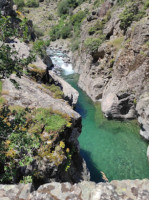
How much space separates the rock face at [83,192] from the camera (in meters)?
3.39

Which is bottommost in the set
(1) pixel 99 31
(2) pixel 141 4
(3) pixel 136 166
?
(3) pixel 136 166

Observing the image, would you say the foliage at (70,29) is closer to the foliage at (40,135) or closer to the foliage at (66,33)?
the foliage at (66,33)

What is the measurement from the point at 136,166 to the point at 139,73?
31.8 feet

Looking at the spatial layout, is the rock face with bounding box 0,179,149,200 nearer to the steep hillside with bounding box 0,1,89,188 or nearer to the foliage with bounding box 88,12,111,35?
the steep hillside with bounding box 0,1,89,188

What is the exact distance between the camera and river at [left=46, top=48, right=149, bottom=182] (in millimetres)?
12172

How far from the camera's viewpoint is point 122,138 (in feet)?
51.9

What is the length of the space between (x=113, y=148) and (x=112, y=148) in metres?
0.10

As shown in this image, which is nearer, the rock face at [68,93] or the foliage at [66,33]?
the rock face at [68,93]

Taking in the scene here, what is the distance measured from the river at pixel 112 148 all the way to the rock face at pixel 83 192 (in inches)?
337

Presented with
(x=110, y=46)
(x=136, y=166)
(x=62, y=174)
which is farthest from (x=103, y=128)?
(x=110, y=46)

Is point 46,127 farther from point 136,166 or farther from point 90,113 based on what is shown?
point 90,113

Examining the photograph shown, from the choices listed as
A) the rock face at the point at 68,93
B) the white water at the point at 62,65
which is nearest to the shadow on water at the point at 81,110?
the rock face at the point at 68,93

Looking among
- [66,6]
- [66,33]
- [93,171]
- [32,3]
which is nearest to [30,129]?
[93,171]

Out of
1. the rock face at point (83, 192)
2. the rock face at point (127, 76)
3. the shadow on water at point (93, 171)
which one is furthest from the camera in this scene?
the rock face at point (127, 76)
